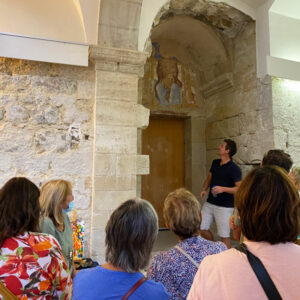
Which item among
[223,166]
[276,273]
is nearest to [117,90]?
[223,166]

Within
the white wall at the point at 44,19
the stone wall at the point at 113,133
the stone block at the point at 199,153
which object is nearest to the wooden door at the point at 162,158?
the stone block at the point at 199,153

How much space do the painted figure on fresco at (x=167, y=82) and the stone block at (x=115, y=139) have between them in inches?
83.4

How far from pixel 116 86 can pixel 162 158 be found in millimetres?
2296

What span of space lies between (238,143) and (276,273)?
3576 millimetres

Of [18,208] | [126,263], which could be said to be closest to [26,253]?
[18,208]

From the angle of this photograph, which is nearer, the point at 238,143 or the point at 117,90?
the point at 117,90

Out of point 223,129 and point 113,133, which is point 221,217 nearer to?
point 113,133

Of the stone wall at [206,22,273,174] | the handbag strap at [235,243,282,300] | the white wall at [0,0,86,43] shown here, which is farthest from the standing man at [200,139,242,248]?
the handbag strap at [235,243,282,300]

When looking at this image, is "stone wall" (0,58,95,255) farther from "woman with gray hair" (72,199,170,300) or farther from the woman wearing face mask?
"woman with gray hair" (72,199,170,300)

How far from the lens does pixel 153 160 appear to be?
4863 mm

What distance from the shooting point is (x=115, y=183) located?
9.08ft

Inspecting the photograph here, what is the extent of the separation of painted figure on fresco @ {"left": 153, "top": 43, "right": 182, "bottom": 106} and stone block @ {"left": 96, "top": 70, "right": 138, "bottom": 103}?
1934mm

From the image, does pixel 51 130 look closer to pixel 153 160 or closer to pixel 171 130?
pixel 153 160

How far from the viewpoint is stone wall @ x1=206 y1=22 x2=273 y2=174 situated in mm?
3762
